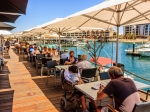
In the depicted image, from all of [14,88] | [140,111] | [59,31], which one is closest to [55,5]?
[59,31]

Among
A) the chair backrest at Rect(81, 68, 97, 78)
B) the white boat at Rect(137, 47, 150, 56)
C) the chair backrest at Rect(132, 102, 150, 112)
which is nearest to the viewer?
the chair backrest at Rect(132, 102, 150, 112)

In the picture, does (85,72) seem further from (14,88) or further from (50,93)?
(14,88)

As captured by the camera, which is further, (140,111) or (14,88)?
(14,88)

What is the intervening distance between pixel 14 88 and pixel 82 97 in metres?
2.78

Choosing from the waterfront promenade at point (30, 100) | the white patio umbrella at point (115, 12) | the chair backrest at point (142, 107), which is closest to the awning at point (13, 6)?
the white patio umbrella at point (115, 12)

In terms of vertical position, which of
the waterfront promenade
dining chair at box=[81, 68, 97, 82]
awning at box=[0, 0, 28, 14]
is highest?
awning at box=[0, 0, 28, 14]

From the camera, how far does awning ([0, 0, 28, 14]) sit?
2.81 metres

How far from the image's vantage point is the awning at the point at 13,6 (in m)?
2.81

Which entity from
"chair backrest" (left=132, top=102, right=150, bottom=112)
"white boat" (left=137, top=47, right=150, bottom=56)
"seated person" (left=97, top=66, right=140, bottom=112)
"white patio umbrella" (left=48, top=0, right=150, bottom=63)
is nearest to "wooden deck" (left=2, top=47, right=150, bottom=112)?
"seated person" (left=97, top=66, right=140, bottom=112)

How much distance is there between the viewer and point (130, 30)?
102 metres

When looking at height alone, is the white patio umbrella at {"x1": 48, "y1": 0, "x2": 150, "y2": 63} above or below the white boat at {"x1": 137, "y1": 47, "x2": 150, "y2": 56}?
above

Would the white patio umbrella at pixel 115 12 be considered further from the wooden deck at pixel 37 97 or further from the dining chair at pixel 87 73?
the wooden deck at pixel 37 97

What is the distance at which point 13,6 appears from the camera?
306 centimetres

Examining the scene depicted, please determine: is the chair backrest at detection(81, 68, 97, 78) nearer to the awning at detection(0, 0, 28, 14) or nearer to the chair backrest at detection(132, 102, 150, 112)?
the awning at detection(0, 0, 28, 14)
